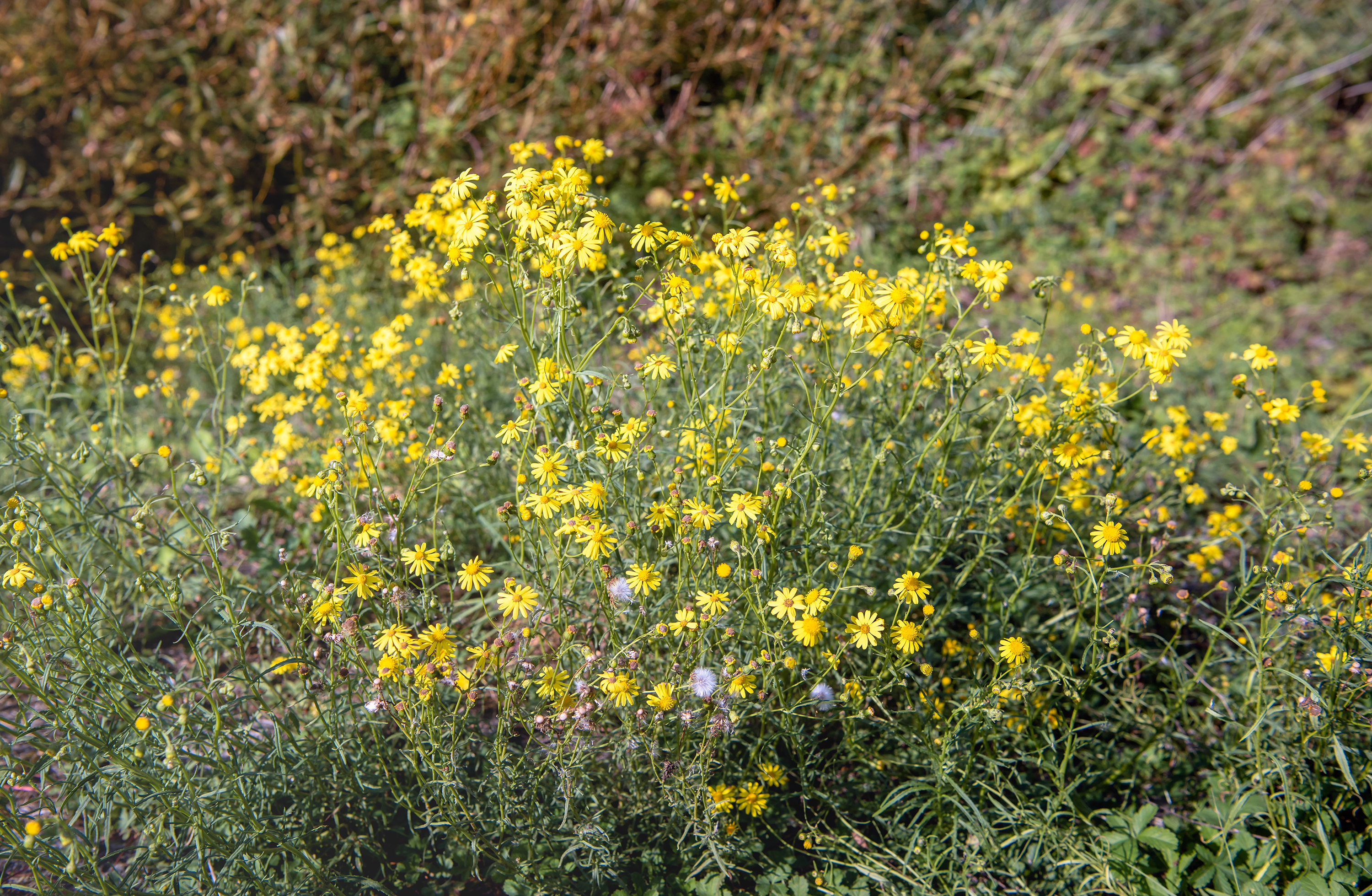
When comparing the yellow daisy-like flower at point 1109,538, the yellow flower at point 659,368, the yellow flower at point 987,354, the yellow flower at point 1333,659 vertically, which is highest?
the yellow flower at point 987,354

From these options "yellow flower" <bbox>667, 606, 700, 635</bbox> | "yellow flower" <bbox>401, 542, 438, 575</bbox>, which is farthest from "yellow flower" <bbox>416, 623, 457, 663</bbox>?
"yellow flower" <bbox>667, 606, 700, 635</bbox>

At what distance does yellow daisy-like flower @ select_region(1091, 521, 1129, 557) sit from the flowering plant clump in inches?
2.4

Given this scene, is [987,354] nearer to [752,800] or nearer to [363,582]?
[752,800]

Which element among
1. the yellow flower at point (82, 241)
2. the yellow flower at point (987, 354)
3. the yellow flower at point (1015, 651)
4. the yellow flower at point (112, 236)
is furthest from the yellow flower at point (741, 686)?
the yellow flower at point (82, 241)

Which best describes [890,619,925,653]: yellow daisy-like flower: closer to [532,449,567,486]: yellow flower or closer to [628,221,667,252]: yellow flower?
[532,449,567,486]: yellow flower

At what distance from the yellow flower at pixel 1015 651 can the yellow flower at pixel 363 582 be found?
136cm

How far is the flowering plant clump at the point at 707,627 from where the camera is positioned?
69.6 inches

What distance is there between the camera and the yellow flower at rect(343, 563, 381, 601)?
171cm

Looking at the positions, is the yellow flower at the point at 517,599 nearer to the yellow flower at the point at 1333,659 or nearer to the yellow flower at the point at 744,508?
the yellow flower at the point at 744,508

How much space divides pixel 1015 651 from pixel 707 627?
2.25 ft

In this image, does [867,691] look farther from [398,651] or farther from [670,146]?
[670,146]

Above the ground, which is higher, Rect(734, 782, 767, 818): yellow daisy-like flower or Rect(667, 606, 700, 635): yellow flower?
Rect(667, 606, 700, 635): yellow flower

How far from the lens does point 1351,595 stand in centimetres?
181

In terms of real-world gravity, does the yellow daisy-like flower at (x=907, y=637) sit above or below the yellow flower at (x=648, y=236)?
below
